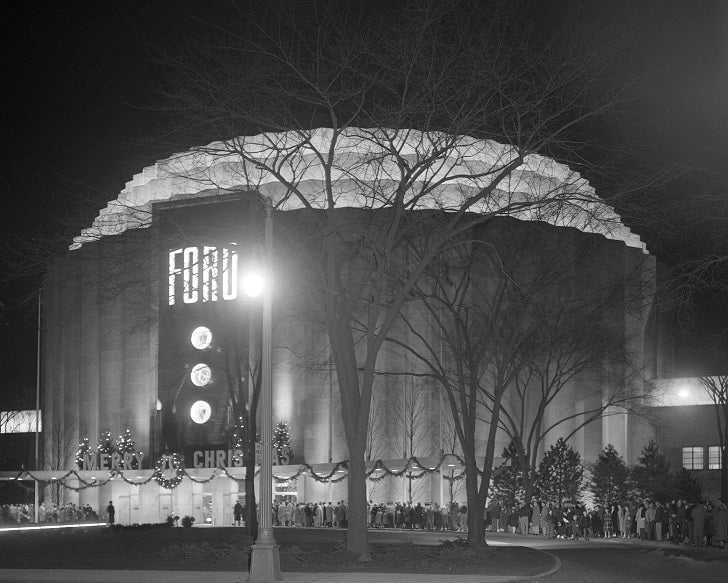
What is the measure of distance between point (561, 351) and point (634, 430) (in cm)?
2858

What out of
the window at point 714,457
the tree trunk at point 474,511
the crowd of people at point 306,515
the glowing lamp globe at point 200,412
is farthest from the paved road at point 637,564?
the glowing lamp globe at point 200,412

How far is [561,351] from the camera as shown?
50.8m

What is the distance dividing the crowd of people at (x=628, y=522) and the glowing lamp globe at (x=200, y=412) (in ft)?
85.2

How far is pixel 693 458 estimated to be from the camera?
7219 centimetres

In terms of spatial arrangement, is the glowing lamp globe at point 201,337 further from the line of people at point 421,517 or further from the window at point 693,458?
the window at point 693,458

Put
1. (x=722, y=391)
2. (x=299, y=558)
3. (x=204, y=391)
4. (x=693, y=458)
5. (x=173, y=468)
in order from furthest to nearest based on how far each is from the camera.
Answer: (x=204, y=391) < (x=693, y=458) < (x=173, y=468) < (x=722, y=391) < (x=299, y=558)

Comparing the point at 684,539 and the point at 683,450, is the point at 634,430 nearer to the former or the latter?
the point at 683,450

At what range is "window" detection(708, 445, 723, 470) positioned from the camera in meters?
71.7

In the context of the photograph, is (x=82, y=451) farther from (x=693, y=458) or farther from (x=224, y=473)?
(x=693, y=458)

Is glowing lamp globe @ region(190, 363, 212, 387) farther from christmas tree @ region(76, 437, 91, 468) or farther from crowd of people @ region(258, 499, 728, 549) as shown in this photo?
crowd of people @ region(258, 499, 728, 549)

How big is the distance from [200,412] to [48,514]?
42.2 ft

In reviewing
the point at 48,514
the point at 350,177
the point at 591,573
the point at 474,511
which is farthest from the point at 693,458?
the point at 591,573

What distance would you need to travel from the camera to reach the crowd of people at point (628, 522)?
41.3m

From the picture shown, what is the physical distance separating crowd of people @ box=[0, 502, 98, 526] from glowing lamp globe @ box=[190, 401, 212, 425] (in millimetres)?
9214
